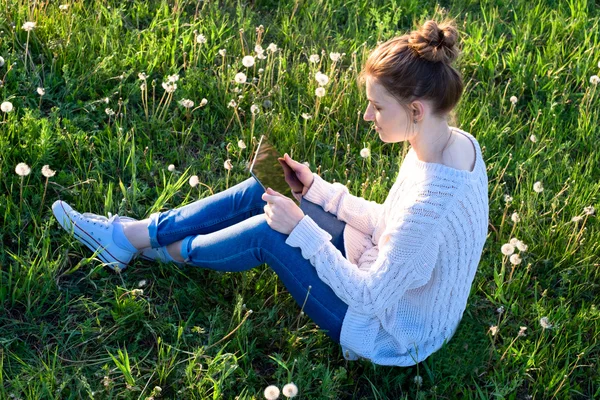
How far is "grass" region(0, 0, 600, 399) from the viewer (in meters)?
2.95

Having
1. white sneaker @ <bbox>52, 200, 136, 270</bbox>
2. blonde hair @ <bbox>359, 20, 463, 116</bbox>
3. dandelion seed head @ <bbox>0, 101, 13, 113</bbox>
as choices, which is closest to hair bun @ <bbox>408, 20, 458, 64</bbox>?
blonde hair @ <bbox>359, 20, 463, 116</bbox>

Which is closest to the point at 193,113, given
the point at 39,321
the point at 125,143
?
the point at 125,143

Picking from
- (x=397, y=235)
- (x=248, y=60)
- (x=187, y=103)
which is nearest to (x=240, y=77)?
(x=248, y=60)

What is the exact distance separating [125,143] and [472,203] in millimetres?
1806

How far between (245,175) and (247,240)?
0.99 m

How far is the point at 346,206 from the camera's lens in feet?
10.3

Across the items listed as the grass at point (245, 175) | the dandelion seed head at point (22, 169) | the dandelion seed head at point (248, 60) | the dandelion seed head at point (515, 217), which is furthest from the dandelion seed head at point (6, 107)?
the dandelion seed head at point (515, 217)

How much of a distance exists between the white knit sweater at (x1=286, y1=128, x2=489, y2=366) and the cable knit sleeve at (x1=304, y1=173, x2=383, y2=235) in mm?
190

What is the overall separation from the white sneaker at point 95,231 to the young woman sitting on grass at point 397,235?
0.36 ft

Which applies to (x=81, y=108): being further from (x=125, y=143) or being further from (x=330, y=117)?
(x=330, y=117)

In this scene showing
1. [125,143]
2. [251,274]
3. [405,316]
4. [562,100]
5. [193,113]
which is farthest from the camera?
[562,100]

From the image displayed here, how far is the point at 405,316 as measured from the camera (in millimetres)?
2803

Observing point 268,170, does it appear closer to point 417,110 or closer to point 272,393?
point 417,110

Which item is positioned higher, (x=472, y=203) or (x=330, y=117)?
(x=472, y=203)
